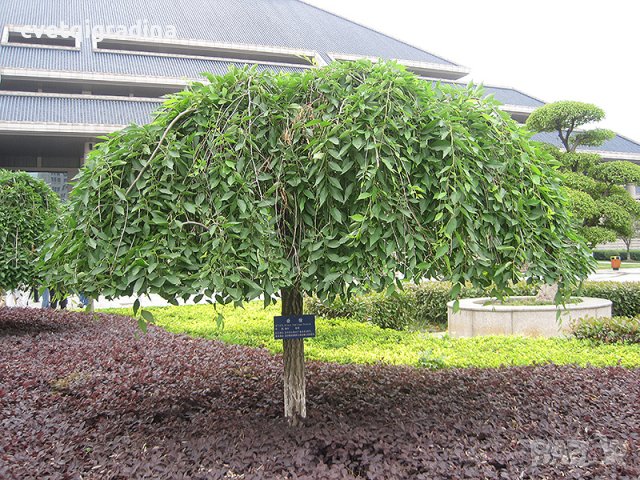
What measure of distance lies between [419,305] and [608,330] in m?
4.16

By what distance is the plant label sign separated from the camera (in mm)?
4125

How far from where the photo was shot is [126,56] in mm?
27453

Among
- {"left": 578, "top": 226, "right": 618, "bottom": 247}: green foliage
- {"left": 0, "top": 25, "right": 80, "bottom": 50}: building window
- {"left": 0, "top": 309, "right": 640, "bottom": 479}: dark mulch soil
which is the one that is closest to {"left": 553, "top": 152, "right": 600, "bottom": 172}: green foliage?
→ {"left": 578, "top": 226, "right": 618, "bottom": 247}: green foliage

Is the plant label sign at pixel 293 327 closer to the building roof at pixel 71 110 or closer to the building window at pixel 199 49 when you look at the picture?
the building roof at pixel 71 110

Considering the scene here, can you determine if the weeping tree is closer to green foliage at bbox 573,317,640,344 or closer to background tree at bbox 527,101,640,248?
green foliage at bbox 573,317,640,344

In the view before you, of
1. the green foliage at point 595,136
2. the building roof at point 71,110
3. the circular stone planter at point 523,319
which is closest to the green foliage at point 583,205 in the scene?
the green foliage at point 595,136

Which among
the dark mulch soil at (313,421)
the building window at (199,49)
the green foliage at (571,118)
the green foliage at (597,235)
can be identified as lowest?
the dark mulch soil at (313,421)

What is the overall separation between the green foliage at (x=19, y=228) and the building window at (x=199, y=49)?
21.8 metres

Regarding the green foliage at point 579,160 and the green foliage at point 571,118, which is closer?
the green foliage at point 571,118

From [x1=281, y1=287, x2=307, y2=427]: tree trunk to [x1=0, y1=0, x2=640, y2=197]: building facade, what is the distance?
633 inches

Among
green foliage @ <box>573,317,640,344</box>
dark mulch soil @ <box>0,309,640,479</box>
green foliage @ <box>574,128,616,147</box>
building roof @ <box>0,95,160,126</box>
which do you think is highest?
building roof @ <box>0,95,160,126</box>

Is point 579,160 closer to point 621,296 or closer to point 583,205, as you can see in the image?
point 583,205

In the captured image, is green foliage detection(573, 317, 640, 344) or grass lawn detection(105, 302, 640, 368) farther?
green foliage detection(573, 317, 640, 344)

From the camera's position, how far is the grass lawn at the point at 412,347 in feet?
21.5
